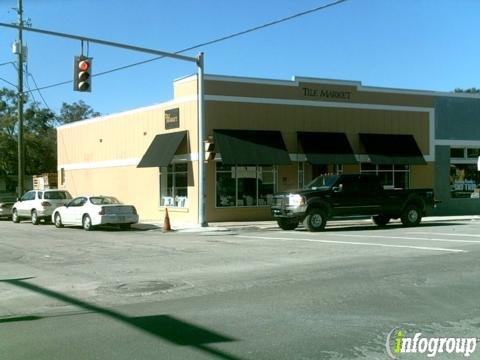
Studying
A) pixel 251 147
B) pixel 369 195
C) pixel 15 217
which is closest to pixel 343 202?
pixel 369 195

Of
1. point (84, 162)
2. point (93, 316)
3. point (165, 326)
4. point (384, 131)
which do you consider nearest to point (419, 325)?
point (165, 326)

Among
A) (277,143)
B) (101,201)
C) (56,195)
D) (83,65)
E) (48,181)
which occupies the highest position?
(83,65)

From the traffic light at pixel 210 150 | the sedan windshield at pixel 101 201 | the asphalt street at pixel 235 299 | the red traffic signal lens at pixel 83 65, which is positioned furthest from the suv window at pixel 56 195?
the asphalt street at pixel 235 299

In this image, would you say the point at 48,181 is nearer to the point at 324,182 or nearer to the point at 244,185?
the point at 244,185

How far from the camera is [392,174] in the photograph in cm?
3064

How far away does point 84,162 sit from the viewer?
37.3m

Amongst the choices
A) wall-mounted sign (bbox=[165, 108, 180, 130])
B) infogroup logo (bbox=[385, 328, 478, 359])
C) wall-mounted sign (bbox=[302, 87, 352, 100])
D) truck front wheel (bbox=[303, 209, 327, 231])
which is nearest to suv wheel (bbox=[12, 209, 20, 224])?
wall-mounted sign (bbox=[165, 108, 180, 130])

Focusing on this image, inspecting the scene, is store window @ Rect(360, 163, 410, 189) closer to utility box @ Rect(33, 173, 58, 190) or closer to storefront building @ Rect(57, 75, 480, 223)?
storefront building @ Rect(57, 75, 480, 223)

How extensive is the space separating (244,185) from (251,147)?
6.56 feet

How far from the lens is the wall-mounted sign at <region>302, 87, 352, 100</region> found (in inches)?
1114

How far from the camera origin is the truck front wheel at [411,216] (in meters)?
22.9

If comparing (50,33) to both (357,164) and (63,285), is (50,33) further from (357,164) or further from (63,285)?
(357,164)

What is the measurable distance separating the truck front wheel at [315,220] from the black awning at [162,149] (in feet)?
26.1

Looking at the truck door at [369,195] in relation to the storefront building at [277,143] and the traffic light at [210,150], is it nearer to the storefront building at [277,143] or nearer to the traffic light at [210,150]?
the storefront building at [277,143]
